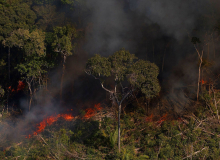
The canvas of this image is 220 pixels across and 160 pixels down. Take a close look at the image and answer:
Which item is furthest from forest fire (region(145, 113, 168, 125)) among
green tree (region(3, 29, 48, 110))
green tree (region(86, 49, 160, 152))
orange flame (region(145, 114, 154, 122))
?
green tree (region(3, 29, 48, 110))

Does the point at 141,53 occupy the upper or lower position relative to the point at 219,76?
upper

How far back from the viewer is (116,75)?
8.93 m

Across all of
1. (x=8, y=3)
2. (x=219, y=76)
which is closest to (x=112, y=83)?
(x=219, y=76)

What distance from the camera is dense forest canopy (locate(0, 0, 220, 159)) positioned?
410 inches

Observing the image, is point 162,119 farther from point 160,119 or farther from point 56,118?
point 56,118

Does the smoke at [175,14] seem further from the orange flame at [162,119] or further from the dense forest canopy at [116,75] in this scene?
the orange flame at [162,119]

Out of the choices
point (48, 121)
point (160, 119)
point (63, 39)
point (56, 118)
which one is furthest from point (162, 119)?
point (63, 39)

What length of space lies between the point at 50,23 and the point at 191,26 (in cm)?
969

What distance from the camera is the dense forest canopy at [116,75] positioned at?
10406 millimetres

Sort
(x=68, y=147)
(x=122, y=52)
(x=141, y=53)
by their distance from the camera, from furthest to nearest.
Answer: (x=141, y=53) < (x=68, y=147) < (x=122, y=52)

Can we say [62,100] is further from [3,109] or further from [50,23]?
[50,23]

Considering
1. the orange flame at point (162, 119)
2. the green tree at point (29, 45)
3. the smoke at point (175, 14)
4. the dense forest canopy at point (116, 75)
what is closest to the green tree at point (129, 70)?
the dense forest canopy at point (116, 75)

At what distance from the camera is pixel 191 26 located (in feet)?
46.5

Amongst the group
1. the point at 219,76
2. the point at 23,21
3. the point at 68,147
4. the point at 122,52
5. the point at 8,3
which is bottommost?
the point at 68,147
